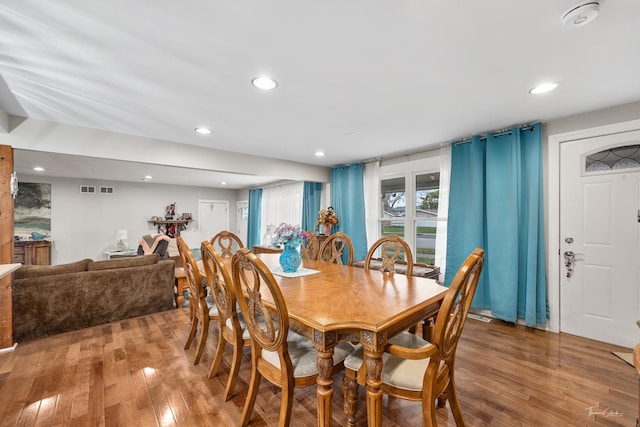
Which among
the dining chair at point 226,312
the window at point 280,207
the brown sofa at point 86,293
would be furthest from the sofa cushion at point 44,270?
the window at point 280,207

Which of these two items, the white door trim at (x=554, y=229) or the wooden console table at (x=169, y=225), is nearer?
the white door trim at (x=554, y=229)

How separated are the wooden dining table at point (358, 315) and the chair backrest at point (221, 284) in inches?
14.2

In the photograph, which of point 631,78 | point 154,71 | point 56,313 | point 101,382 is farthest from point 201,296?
point 631,78

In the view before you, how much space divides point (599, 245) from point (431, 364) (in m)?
2.64

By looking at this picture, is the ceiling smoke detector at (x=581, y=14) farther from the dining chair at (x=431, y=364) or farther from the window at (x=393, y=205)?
the window at (x=393, y=205)

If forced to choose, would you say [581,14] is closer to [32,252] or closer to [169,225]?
[169,225]

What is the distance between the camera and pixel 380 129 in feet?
10.00

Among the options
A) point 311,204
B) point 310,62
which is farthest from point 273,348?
point 311,204

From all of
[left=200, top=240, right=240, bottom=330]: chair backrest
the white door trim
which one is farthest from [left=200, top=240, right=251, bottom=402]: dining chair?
the white door trim

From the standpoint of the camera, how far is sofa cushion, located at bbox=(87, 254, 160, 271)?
3.07 meters

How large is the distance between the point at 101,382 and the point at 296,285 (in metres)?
1.66

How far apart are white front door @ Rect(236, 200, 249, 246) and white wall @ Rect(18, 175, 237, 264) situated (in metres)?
1.51

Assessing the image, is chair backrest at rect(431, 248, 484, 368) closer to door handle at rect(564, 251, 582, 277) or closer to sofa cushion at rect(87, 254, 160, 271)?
door handle at rect(564, 251, 582, 277)

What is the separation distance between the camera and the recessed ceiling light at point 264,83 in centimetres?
192
